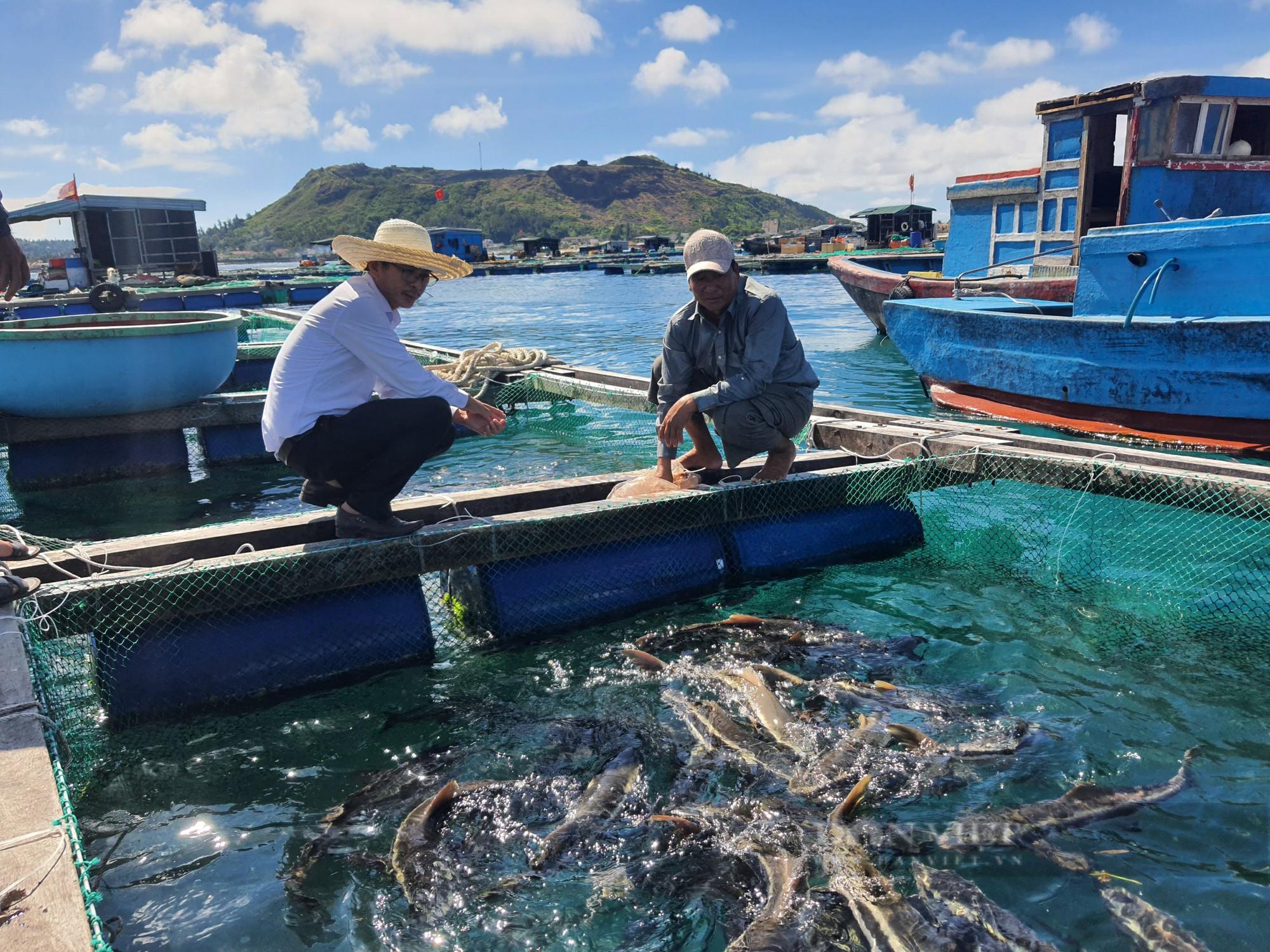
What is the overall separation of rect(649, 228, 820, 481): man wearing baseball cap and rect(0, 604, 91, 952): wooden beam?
370 centimetres

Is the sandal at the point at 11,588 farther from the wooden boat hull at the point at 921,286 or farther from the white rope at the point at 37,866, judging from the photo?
the wooden boat hull at the point at 921,286

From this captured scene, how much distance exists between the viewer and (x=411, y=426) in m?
4.76

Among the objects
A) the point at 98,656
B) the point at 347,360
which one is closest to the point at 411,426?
the point at 347,360

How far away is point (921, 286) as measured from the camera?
17.5 m

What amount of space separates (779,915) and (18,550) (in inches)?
169

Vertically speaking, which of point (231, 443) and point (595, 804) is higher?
point (231, 443)

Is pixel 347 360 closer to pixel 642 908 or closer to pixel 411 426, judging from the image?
A: pixel 411 426

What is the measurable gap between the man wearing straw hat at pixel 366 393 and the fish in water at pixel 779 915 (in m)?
2.62

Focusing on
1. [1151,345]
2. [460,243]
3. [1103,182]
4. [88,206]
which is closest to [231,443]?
[1151,345]

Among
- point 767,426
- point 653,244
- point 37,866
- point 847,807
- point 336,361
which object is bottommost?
point 847,807

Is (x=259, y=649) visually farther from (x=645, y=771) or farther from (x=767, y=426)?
(x=767, y=426)

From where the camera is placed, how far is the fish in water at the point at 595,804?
333cm

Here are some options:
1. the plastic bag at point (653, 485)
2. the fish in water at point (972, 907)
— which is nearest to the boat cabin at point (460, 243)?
the plastic bag at point (653, 485)

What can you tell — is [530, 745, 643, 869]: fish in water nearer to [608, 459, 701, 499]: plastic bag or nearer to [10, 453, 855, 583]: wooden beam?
[10, 453, 855, 583]: wooden beam
